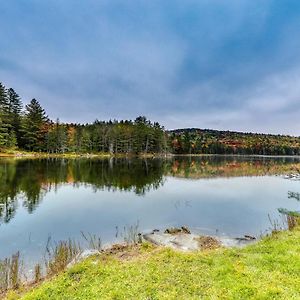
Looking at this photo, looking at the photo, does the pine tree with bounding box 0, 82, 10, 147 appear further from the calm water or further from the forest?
the calm water

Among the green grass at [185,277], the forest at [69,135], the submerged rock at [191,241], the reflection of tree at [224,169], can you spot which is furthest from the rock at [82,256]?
the forest at [69,135]

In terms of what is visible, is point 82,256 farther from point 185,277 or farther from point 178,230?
point 178,230

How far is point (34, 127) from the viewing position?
93812 millimetres


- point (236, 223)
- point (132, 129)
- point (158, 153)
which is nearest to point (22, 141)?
point (132, 129)

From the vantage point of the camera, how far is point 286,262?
8977 millimetres

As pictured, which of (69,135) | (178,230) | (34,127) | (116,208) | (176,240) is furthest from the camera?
(69,135)

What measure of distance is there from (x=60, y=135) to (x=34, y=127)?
8.51 metres

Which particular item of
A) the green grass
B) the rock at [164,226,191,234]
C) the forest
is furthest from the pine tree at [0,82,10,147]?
the green grass

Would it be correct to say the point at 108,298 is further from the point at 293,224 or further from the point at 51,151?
the point at 51,151

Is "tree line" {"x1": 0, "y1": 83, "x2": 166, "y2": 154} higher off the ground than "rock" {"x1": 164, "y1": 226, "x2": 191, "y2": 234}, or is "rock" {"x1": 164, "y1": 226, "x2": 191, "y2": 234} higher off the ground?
"tree line" {"x1": 0, "y1": 83, "x2": 166, "y2": 154}

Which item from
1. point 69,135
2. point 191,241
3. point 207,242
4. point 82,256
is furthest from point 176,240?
point 69,135

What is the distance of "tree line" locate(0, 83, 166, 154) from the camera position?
294 ft

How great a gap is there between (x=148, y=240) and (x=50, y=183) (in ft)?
72.5

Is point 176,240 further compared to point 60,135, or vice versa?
point 60,135
